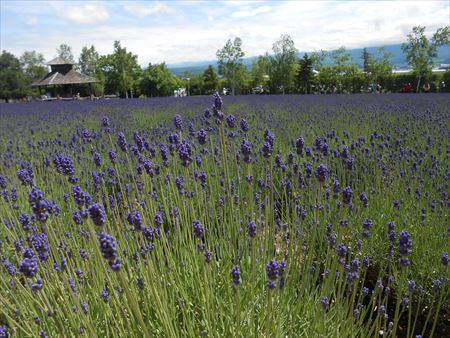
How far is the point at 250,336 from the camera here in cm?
164

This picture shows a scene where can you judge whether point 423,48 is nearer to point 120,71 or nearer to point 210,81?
point 210,81

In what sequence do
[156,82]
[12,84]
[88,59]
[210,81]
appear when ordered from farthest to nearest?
[88,59] < [12,84] < [156,82] < [210,81]

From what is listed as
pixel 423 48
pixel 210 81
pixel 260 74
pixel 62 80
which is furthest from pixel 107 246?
pixel 260 74

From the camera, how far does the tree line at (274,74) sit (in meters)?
25.7

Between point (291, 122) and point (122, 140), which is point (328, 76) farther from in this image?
point (122, 140)

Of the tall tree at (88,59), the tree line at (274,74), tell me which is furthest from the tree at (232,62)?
the tall tree at (88,59)

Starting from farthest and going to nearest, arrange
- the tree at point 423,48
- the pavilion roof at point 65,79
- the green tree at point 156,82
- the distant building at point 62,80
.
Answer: the green tree at point 156,82
the distant building at point 62,80
the pavilion roof at point 65,79
the tree at point 423,48

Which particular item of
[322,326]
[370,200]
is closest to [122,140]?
[322,326]

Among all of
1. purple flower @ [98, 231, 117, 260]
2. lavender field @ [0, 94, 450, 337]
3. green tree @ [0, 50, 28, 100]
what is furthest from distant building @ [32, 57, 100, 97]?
purple flower @ [98, 231, 117, 260]

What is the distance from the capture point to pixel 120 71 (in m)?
36.5

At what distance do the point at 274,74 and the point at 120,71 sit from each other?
15617 mm

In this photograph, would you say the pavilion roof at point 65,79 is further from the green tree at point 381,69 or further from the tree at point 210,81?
the green tree at point 381,69

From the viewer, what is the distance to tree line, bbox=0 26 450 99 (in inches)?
1011

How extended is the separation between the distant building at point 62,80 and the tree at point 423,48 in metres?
26.1
